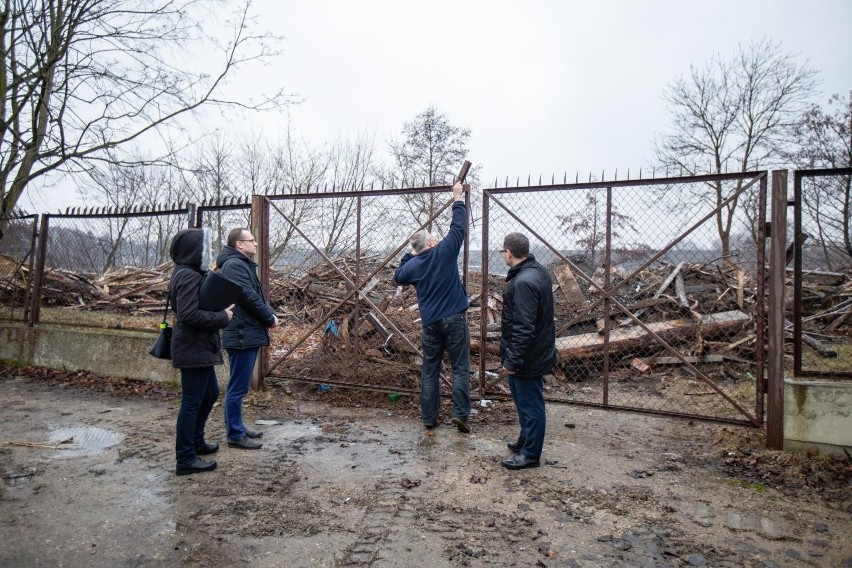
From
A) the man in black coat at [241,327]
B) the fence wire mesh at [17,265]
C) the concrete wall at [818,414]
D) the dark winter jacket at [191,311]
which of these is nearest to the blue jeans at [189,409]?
the dark winter jacket at [191,311]

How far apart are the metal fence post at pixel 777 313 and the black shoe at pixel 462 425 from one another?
251 centimetres

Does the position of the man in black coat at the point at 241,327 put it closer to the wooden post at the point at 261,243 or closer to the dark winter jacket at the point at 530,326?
the wooden post at the point at 261,243

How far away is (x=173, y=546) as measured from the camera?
296 centimetres

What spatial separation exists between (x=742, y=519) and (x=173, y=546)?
3.43 meters

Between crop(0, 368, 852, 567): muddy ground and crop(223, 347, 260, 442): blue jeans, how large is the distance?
238mm

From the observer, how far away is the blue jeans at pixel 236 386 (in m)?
4.54

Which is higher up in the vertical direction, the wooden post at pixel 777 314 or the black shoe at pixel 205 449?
the wooden post at pixel 777 314

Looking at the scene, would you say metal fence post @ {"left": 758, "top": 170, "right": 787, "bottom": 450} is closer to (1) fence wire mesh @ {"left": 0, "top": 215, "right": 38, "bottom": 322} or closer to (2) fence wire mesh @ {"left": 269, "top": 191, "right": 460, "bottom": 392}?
(2) fence wire mesh @ {"left": 269, "top": 191, "right": 460, "bottom": 392}

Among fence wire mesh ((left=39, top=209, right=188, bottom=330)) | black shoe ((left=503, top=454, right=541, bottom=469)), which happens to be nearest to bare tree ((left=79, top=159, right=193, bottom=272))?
fence wire mesh ((left=39, top=209, right=188, bottom=330))

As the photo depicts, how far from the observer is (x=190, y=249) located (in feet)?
12.9

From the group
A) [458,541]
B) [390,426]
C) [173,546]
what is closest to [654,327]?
[390,426]

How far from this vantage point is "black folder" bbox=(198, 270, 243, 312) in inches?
153

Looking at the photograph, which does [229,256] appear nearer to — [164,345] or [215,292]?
[215,292]

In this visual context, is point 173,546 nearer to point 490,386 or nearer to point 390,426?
point 390,426
